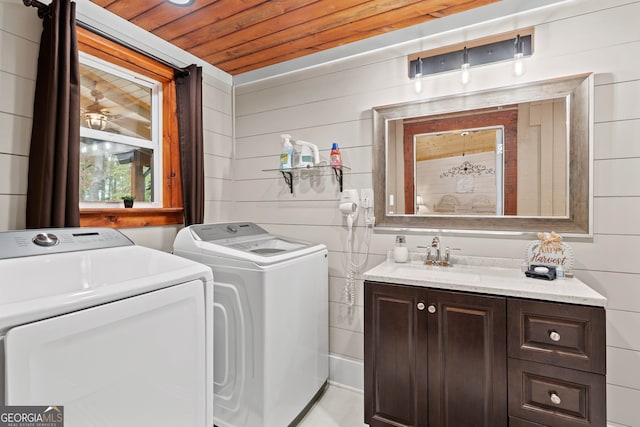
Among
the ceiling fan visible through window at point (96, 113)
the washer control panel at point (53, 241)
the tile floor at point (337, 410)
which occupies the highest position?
the ceiling fan visible through window at point (96, 113)

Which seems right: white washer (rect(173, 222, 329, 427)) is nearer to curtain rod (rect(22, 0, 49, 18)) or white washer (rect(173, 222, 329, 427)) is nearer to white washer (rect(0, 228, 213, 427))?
white washer (rect(0, 228, 213, 427))

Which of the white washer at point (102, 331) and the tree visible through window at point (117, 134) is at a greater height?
the tree visible through window at point (117, 134)

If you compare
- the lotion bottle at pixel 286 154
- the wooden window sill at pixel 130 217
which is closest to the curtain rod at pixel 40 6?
the wooden window sill at pixel 130 217

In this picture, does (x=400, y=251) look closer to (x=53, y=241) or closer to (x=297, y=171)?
→ (x=297, y=171)

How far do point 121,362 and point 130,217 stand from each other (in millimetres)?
1227

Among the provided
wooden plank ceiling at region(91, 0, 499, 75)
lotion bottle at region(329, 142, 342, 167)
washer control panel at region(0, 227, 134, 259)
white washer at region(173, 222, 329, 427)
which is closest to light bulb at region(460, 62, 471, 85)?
wooden plank ceiling at region(91, 0, 499, 75)

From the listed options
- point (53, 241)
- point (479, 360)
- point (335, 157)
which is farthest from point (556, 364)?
Result: point (53, 241)

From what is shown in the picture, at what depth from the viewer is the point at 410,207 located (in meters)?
2.09

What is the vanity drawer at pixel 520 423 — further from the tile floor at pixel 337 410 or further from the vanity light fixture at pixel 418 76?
the vanity light fixture at pixel 418 76

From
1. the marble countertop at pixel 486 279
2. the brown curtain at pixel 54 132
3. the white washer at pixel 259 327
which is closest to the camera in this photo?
the marble countertop at pixel 486 279

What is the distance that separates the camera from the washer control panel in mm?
1228

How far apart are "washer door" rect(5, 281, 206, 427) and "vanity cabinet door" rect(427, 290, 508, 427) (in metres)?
1.06

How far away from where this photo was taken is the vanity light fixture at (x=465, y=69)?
6.11ft

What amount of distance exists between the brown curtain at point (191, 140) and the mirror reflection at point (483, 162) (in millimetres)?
1345
